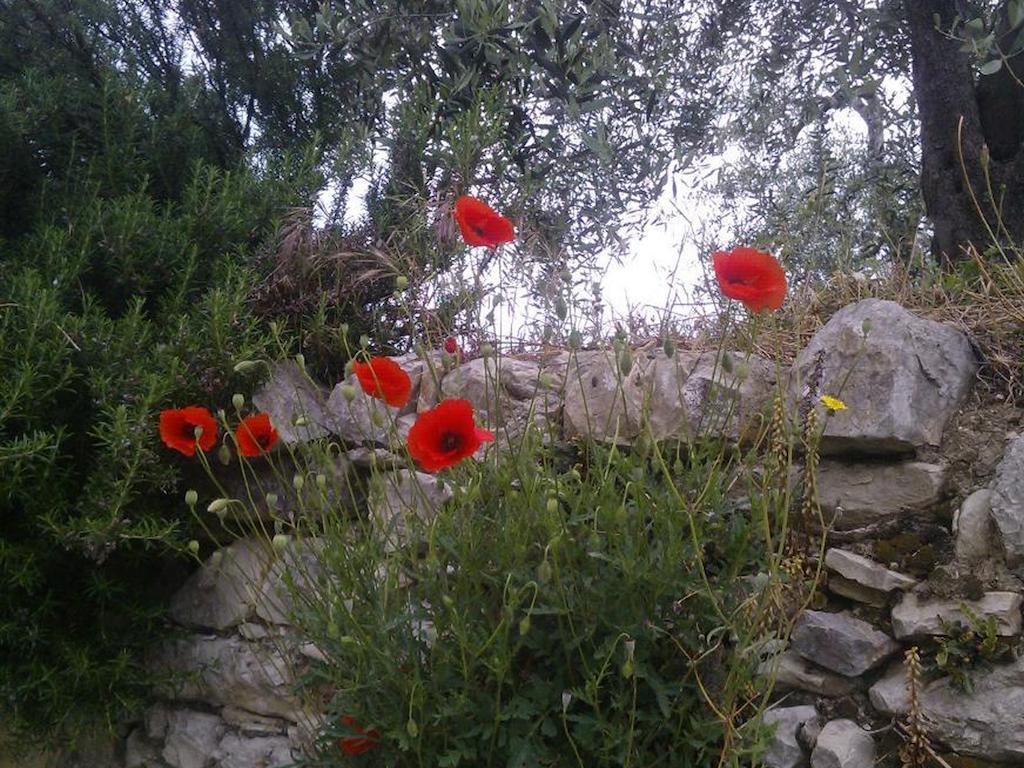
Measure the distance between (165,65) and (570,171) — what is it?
6.64 feet

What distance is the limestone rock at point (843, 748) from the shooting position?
1.96 metres

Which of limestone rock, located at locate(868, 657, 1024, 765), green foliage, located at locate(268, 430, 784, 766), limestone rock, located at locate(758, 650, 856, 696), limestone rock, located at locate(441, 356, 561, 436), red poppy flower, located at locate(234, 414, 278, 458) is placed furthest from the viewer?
limestone rock, located at locate(441, 356, 561, 436)

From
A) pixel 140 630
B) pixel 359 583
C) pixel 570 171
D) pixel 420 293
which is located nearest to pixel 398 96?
pixel 570 171

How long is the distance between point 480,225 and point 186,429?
90 centimetres

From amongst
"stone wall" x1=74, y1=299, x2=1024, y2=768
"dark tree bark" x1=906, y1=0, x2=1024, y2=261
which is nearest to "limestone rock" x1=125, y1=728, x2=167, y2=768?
"stone wall" x1=74, y1=299, x2=1024, y2=768

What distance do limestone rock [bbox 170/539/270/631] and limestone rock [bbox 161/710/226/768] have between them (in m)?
0.27

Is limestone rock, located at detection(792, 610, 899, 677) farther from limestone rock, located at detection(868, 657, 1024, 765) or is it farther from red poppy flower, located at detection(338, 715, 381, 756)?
red poppy flower, located at detection(338, 715, 381, 756)

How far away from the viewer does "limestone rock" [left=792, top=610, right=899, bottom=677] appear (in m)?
2.08

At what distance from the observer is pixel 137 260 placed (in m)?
3.18

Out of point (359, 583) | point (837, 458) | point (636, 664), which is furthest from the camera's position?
point (837, 458)

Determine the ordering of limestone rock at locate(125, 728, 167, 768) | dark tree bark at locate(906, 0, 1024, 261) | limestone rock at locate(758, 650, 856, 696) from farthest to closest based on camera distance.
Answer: dark tree bark at locate(906, 0, 1024, 261)
limestone rock at locate(125, 728, 167, 768)
limestone rock at locate(758, 650, 856, 696)

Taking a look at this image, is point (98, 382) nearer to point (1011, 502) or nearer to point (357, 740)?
point (357, 740)

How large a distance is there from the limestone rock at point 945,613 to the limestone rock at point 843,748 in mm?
234

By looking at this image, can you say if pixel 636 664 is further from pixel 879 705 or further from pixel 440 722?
pixel 879 705
